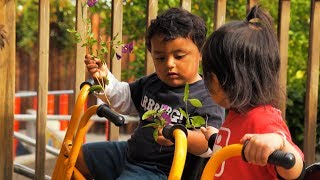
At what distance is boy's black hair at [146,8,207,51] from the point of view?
8.58ft

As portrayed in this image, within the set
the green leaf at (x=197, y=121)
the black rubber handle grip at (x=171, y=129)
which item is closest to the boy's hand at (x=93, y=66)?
the green leaf at (x=197, y=121)

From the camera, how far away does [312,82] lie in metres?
3.19

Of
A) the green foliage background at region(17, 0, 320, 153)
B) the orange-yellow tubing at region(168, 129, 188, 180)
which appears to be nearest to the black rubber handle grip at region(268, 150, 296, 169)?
the orange-yellow tubing at region(168, 129, 188, 180)

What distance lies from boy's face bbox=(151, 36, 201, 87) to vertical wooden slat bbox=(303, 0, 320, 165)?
777 millimetres

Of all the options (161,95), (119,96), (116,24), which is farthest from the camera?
(116,24)

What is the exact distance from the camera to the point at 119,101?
2855 mm

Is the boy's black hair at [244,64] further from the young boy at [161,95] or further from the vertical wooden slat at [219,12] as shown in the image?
the vertical wooden slat at [219,12]

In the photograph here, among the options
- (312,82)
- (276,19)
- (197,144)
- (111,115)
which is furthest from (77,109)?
(276,19)

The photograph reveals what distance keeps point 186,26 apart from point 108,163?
67cm

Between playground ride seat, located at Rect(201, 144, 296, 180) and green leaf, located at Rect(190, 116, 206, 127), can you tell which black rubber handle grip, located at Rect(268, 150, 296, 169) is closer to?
playground ride seat, located at Rect(201, 144, 296, 180)

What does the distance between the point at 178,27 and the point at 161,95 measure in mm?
289

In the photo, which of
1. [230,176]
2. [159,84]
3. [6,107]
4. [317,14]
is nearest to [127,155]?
[159,84]

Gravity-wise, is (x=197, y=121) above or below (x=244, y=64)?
below

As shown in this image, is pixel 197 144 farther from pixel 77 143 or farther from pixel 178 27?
pixel 178 27
